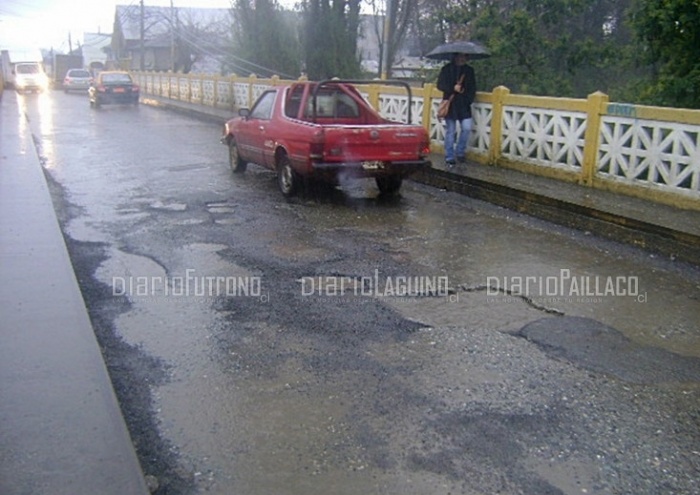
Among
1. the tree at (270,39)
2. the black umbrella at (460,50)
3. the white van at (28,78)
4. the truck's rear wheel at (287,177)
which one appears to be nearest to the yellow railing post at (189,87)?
the tree at (270,39)

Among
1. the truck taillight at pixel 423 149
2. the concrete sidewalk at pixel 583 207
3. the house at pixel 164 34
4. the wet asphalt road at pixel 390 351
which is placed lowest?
the wet asphalt road at pixel 390 351

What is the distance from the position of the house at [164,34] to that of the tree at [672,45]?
45869 millimetres

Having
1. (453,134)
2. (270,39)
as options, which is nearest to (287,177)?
(453,134)

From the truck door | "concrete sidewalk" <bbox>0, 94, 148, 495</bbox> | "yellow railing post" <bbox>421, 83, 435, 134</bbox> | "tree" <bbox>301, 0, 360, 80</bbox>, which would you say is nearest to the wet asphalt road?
"concrete sidewalk" <bbox>0, 94, 148, 495</bbox>

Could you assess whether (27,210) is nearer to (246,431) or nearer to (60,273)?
(60,273)

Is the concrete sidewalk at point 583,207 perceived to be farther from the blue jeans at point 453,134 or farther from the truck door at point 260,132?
the truck door at point 260,132

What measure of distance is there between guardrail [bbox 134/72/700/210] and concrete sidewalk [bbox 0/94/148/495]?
19.0 feet

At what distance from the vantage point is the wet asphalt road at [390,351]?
3539mm

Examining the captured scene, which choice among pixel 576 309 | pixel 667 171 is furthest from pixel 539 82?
pixel 576 309

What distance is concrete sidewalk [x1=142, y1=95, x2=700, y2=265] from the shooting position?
7.73 m

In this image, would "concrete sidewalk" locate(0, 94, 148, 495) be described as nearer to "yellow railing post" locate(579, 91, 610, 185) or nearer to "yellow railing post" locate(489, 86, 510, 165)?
"yellow railing post" locate(579, 91, 610, 185)

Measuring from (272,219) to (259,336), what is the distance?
4022mm

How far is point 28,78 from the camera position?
46406 mm

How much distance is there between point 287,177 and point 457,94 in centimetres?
334
